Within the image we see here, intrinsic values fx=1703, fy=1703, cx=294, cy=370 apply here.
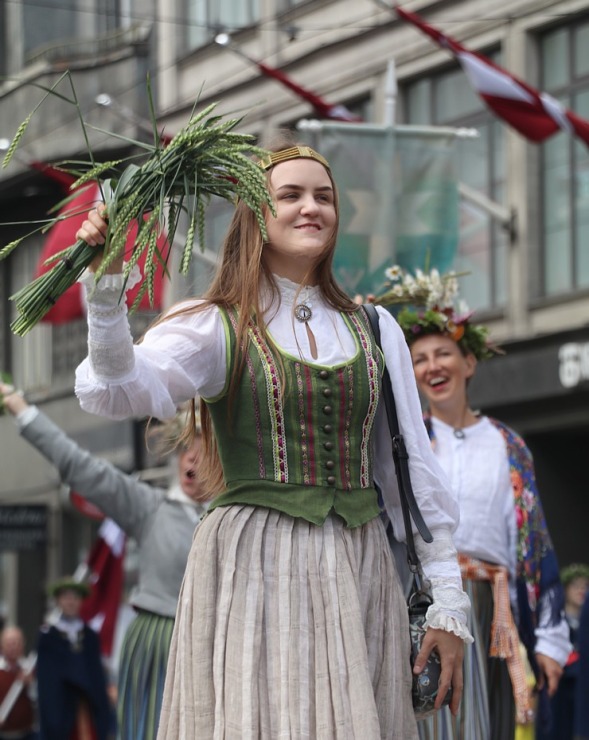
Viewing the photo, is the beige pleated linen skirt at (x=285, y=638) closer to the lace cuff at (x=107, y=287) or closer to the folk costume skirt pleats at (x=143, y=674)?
the lace cuff at (x=107, y=287)

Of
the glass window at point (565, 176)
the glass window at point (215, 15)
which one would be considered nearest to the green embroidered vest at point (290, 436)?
the glass window at point (565, 176)

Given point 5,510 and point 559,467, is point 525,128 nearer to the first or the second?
point 559,467

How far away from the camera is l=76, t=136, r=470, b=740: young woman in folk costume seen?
13.2 ft

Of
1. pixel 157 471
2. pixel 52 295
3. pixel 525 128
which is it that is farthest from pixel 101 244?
pixel 157 471

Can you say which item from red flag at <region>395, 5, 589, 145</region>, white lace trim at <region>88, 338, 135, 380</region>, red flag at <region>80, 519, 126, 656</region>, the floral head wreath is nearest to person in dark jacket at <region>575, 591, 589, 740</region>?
the floral head wreath

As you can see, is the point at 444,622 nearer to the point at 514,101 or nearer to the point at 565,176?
the point at 514,101

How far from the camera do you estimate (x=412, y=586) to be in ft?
15.0

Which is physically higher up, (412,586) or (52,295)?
(52,295)

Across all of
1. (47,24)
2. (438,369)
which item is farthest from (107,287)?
(47,24)

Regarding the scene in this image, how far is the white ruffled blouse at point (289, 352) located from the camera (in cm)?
389

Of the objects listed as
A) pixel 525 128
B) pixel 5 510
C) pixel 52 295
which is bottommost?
pixel 5 510

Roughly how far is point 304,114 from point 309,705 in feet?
50.1

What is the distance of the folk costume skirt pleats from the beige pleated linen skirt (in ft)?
11.1

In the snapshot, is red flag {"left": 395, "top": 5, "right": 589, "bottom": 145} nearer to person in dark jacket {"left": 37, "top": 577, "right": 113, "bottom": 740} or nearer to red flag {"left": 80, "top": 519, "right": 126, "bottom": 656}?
person in dark jacket {"left": 37, "top": 577, "right": 113, "bottom": 740}
